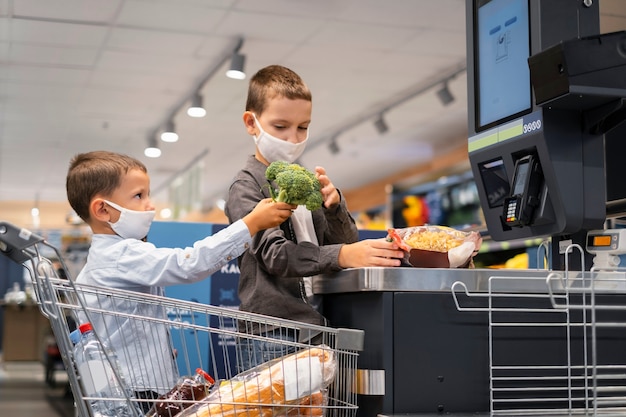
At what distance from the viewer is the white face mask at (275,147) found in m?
2.14

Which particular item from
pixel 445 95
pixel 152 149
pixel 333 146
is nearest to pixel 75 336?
pixel 445 95

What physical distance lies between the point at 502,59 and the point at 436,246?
0.55 m

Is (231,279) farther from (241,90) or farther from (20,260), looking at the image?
(241,90)

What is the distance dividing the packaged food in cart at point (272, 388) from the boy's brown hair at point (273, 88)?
0.80 meters

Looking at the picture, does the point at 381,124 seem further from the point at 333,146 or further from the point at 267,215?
the point at 267,215

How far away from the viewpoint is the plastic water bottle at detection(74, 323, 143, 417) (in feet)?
5.17

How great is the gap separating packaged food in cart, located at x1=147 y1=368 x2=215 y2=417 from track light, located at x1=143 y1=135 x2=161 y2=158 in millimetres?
10790

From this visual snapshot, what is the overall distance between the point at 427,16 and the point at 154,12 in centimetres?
230

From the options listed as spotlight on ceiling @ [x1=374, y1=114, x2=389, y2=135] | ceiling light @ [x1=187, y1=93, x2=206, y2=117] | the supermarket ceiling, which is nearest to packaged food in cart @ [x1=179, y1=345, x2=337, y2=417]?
the supermarket ceiling

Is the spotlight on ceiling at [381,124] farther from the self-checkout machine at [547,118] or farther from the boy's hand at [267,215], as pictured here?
the boy's hand at [267,215]

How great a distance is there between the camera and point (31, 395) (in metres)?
10.1

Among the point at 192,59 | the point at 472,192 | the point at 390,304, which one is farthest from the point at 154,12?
the point at 390,304

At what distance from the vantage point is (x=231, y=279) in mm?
3979

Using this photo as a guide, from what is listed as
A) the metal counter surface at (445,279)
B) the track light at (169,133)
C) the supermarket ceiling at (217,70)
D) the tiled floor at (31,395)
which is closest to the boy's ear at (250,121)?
the metal counter surface at (445,279)
